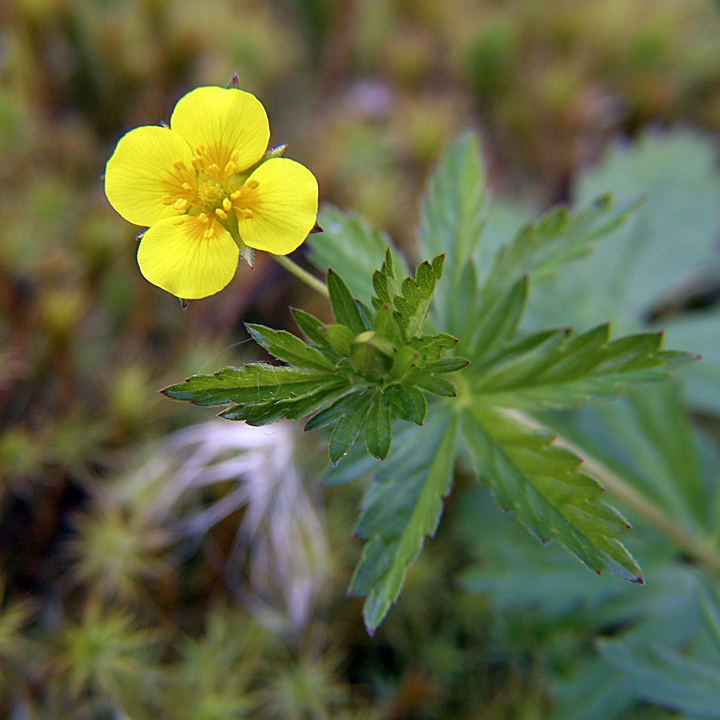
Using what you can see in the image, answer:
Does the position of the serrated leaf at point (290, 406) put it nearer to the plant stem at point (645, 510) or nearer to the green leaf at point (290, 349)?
the green leaf at point (290, 349)

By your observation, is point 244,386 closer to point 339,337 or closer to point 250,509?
point 339,337

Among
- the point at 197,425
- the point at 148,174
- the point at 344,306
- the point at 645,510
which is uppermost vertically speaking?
the point at 148,174

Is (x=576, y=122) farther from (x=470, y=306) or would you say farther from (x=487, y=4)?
(x=470, y=306)

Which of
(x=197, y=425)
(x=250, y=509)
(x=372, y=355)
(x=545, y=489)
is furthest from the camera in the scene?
(x=197, y=425)

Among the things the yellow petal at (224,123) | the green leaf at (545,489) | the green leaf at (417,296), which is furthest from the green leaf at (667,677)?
the yellow petal at (224,123)

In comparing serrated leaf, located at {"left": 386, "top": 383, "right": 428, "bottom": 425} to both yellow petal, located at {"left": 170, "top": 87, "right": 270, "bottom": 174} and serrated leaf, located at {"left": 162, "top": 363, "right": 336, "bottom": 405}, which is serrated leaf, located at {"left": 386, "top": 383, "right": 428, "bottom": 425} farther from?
yellow petal, located at {"left": 170, "top": 87, "right": 270, "bottom": 174}

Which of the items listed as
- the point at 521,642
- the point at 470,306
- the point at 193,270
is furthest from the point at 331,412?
the point at 521,642

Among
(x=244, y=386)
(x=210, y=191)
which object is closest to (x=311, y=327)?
(x=244, y=386)
